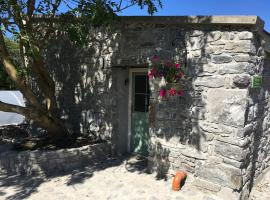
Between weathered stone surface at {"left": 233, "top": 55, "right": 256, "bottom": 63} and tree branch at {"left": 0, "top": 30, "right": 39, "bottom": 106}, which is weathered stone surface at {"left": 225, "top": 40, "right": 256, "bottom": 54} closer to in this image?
weathered stone surface at {"left": 233, "top": 55, "right": 256, "bottom": 63}

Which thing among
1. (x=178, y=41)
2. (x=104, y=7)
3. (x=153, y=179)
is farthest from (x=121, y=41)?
(x=153, y=179)

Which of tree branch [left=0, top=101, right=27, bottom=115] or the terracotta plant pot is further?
tree branch [left=0, top=101, right=27, bottom=115]

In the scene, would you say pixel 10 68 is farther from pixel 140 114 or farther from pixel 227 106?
pixel 227 106

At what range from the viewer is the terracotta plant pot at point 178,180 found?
14.7 feet

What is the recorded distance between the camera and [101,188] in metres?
4.56

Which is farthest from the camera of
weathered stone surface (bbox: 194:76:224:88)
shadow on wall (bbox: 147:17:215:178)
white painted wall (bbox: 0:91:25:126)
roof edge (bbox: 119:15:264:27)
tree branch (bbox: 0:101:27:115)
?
white painted wall (bbox: 0:91:25:126)

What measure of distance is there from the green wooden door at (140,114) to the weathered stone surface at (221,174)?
5.65ft

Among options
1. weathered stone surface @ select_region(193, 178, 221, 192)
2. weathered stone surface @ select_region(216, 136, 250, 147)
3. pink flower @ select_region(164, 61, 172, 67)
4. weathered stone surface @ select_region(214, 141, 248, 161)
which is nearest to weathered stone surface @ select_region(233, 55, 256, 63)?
pink flower @ select_region(164, 61, 172, 67)

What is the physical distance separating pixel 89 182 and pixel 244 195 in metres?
2.67

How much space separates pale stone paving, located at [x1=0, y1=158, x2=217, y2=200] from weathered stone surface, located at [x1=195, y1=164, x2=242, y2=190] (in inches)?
11.3

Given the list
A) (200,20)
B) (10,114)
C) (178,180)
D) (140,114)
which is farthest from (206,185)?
(10,114)

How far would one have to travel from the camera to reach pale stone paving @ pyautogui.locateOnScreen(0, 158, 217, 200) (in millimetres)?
4258

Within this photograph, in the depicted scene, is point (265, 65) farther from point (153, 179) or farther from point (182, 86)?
point (153, 179)

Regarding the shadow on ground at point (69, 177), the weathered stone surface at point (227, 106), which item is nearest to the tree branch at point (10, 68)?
the shadow on ground at point (69, 177)
